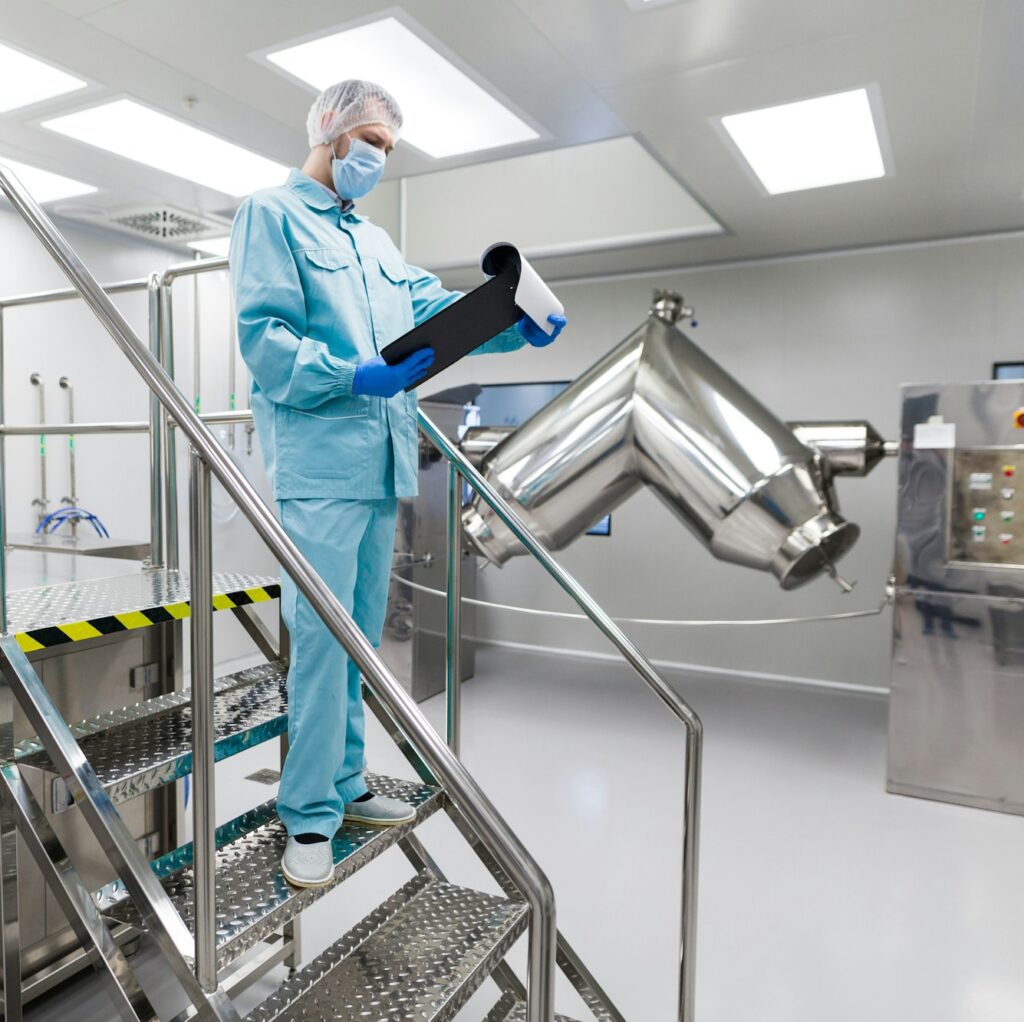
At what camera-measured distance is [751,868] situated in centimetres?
264

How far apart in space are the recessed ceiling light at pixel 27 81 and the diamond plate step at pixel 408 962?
8.61 feet

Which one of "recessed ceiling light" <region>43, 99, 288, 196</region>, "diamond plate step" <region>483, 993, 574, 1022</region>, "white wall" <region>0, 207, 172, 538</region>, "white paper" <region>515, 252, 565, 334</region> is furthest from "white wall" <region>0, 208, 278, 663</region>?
"white paper" <region>515, 252, 565, 334</region>

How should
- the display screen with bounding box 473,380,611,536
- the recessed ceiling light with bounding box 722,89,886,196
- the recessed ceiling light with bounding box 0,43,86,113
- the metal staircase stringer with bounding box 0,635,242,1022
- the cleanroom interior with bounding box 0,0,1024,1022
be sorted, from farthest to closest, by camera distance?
1. the display screen with bounding box 473,380,611,536
2. the recessed ceiling light with bounding box 722,89,886,196
3. the recessed ceiling light with bounding box 0,43,86,113
4. the cleanroom interior with bounding box 0,0,1024,1022
5. the metal staircase stringer with bounding box 0,635,242,1022

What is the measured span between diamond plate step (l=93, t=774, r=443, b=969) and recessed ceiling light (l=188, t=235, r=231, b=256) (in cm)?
373

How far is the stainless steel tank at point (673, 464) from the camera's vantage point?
3.21 meters

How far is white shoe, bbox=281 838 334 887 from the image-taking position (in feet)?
4.21

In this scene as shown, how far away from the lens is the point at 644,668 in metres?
1.69

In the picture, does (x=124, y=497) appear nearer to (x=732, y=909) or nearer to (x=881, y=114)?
(x=732, y=909)

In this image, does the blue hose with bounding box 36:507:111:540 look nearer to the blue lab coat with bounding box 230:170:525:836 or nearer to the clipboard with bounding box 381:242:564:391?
the blue lab coat with bounding box 230:170:525:836

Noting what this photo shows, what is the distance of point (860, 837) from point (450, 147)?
2963mm

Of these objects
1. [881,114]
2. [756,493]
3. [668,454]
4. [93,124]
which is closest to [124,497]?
[93,124]

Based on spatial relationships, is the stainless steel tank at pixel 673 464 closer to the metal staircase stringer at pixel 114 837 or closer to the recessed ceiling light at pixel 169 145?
the recessed ceiling light at pixel 169 145

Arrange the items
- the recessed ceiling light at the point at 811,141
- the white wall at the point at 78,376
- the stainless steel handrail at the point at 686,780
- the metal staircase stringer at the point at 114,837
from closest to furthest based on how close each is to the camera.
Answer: the metal staircase stringer at the point at 114,837
the stainless steel handrail at the point at 686,780
the recessed ceiling light at the point at 811,141
the white wall at the point at 78,376

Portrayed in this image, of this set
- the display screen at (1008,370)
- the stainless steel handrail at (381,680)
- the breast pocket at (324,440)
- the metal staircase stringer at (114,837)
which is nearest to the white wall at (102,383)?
the metal staircase stringer at (114,837)
